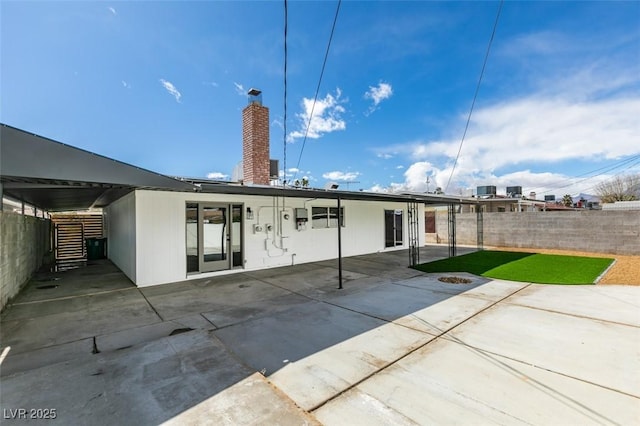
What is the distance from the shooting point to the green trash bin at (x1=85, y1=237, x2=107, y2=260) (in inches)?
458

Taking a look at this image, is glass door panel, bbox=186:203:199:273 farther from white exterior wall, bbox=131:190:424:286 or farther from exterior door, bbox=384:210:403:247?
exterior door, bbox=384:210:403:247

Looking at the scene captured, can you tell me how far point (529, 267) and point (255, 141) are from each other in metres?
8.97

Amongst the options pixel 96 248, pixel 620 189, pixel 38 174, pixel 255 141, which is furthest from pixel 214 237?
pixel 620 189

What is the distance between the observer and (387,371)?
2771 millimetres

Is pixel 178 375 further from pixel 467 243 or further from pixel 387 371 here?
pixel 467 243

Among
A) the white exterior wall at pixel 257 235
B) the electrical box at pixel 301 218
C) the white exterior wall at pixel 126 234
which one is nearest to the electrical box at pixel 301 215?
the electrical box at pixel 301 218

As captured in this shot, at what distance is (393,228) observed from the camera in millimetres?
13367

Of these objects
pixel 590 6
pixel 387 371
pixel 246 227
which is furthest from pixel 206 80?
pixel 590 6

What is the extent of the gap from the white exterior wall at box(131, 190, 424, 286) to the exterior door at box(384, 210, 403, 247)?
1.12 ft

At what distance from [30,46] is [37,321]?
6205 mm

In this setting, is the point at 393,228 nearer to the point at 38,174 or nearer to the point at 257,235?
the point at 257,235

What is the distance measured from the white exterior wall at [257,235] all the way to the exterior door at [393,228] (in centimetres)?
34

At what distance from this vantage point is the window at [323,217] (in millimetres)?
10023

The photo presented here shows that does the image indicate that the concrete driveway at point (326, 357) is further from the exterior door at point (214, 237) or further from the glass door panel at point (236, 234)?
the glass door panel at point (236, 234)
